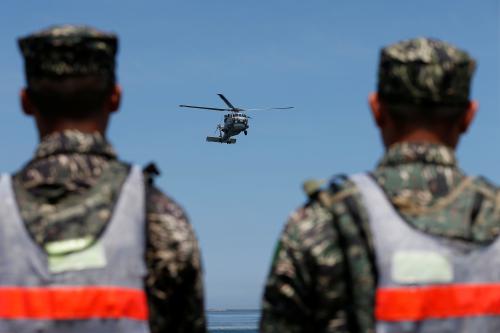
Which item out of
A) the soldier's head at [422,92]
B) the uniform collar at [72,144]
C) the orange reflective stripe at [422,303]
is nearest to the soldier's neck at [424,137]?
the soldier's head at [422,92]

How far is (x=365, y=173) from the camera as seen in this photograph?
7.91m

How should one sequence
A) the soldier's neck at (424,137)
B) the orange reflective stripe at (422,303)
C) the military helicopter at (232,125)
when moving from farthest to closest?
the military helicopter at (232,125)
the soldier's neck at (424,137)
the orange reflective stripe at (422,303)

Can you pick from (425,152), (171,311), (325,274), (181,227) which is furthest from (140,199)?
(425,152)

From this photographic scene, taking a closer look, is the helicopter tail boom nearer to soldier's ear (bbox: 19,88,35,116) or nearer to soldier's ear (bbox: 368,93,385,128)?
soldier's ear (bbox: 19,88,35,116)

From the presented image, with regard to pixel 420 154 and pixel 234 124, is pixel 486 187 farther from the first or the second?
pixel 234 124

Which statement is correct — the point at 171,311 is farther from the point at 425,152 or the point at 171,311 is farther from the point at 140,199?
the point at 425,152

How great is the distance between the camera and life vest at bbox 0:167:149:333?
7828mm

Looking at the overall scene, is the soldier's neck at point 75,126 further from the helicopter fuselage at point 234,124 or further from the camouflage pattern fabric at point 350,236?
the helicopter fuselage at point 234,124

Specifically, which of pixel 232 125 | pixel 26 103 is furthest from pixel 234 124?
pixel 26 103

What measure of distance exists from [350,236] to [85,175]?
6.37 feet

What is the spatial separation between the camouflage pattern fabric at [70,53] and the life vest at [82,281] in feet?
3.16

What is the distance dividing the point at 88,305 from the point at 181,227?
33.5 inches

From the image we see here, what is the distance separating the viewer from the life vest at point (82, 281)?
308 inches

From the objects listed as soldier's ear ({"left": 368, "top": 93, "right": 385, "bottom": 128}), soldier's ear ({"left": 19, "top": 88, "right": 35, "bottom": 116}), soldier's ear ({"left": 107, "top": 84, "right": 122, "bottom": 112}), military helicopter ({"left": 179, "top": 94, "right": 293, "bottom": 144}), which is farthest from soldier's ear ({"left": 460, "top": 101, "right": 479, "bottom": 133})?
military helicopter ({"left": 179, "top": 94, "right": 293, "bottom": 144})
